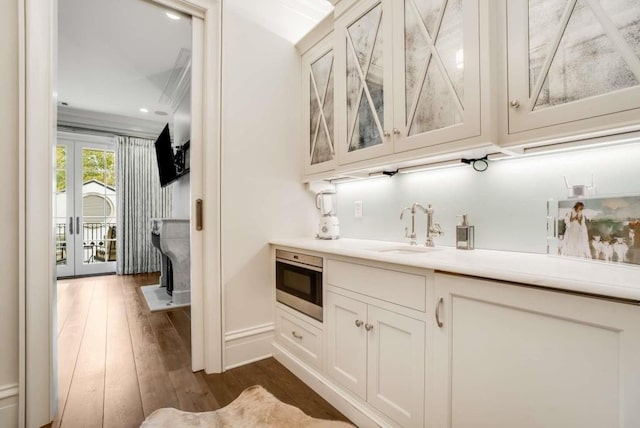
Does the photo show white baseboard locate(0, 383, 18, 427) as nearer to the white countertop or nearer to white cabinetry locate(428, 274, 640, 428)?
the white countertop

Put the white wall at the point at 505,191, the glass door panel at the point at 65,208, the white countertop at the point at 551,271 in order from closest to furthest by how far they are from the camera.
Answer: the white countertop at the point at 551,271 → the white wall at the point at 505,191 → the glass door panel at the point at 65,208

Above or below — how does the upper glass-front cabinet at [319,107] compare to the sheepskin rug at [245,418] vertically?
above

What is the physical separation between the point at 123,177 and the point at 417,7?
6.03 meters

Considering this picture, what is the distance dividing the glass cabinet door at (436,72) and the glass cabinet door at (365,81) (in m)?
0.08

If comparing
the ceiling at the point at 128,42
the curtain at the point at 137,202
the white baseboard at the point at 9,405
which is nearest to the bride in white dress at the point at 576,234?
the ceiling at the point at 128,42

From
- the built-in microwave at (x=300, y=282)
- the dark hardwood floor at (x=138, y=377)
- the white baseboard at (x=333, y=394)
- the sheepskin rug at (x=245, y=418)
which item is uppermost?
the built-in microwave at (x=300, y=282)

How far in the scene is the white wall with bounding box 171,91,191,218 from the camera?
4168mm

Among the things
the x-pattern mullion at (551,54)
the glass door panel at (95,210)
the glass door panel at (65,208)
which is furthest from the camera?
the glass door panel at (95,210)

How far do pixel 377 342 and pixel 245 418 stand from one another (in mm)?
809

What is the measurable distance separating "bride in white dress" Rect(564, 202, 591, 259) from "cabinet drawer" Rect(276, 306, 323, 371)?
1.32 m

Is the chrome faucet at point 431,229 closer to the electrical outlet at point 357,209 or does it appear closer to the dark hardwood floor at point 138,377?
the electrical outlet at point 357,209

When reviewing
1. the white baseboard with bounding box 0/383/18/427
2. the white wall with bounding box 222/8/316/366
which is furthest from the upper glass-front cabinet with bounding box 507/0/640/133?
the white baseboard with bounding box 0/383/18/427

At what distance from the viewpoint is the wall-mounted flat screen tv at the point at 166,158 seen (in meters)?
4.35

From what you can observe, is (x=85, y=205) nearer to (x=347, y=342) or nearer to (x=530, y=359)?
(x=347, y=342)
